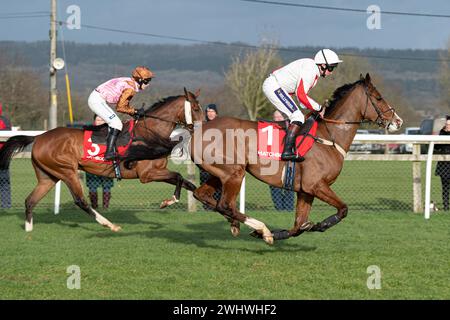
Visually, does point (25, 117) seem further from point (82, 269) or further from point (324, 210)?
point (82, 269)

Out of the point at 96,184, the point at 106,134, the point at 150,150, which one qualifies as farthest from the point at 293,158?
the point at 96,184

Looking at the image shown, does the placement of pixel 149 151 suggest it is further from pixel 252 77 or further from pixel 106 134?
pixel 252 77

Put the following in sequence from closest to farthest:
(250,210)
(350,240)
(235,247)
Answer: (235,247), (350,240), (250,210)

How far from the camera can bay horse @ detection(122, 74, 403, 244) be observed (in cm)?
758

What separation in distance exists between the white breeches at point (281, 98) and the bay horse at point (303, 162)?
0.37m

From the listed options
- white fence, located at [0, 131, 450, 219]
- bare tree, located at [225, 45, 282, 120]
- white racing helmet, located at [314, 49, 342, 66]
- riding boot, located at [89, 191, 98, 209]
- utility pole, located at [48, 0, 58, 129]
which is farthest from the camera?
bare tree, located at [225, 45, 282, 120]

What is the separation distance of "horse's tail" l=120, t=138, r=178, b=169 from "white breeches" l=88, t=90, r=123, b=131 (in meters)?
0.38

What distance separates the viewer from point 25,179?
19281 millimetres

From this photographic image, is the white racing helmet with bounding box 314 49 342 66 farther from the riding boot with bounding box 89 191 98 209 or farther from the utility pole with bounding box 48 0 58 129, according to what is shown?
the utility pole with bounding box 48 0 58 129

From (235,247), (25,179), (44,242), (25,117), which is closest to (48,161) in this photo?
(44,242)

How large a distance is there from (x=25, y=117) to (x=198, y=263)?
41.4m

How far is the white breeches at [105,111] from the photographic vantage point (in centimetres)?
935

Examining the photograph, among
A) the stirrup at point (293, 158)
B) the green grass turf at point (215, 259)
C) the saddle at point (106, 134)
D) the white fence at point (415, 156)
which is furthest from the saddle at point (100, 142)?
the stirrup at point (293, 158)

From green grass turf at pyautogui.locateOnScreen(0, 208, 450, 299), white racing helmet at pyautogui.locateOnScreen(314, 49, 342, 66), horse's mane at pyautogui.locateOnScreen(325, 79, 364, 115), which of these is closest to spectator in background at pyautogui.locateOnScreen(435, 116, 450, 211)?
green grass turf at pyautogui.locateOnScreen(0, 208, 450, 299)
